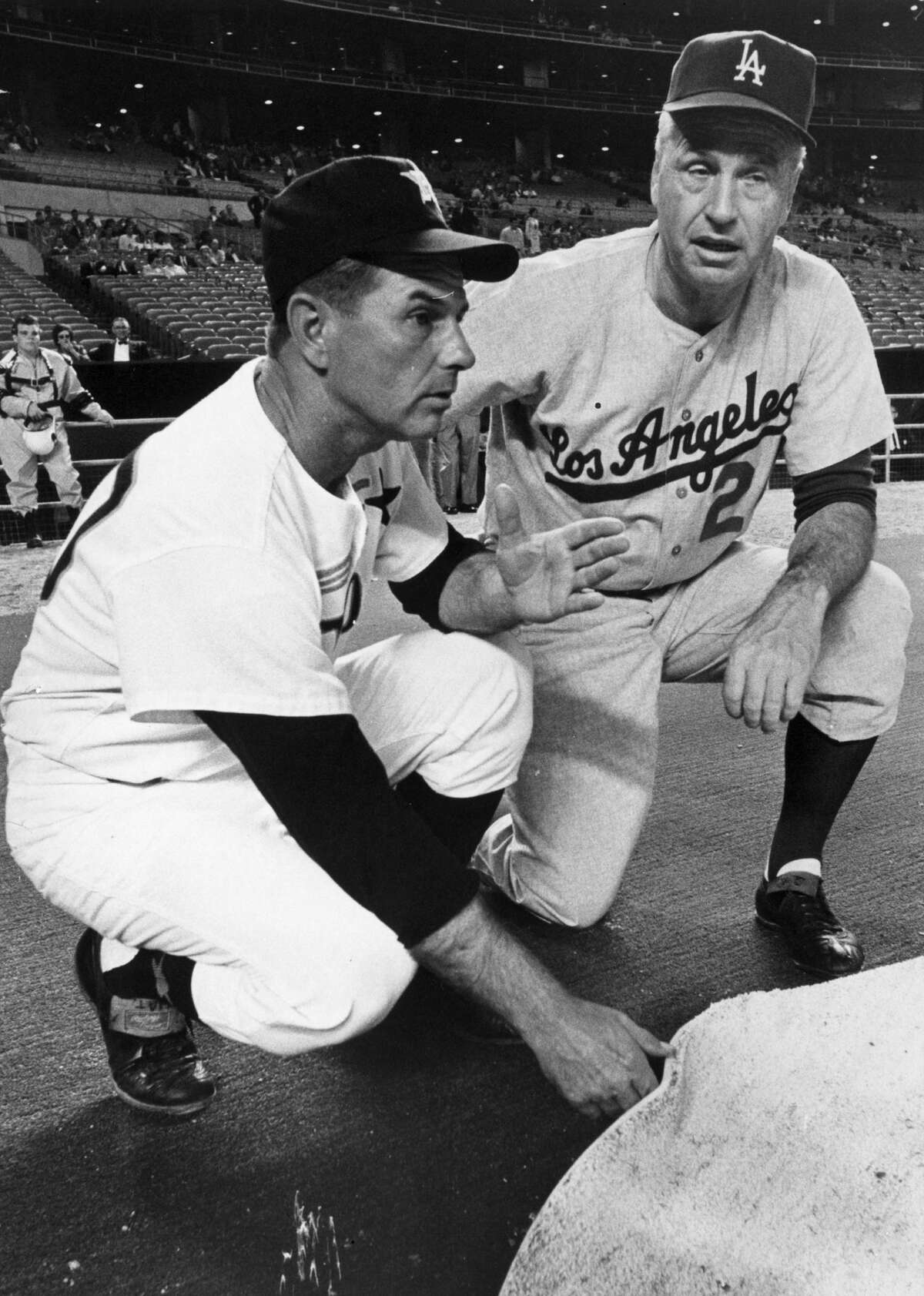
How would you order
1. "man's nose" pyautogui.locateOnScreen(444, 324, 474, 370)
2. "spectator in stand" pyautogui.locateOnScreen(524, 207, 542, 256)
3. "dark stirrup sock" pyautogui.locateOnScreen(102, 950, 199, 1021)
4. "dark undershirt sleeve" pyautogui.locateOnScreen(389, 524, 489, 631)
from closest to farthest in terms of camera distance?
"man's nose" pyautogui.locateOnScreen(444, 324, 474, 370), "dark stirrup sock" pyautogui.locateOnScreen(102, 950, 199, 1021), "dark undershirt sleeve" pyautogui.locateOnScreen(389, 524, 489, 631), "spectator in stand" pyautogui.locateOnScreen(524, 207, 542, 256)

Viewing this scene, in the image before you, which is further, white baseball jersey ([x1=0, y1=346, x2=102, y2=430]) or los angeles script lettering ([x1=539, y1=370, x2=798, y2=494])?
white baseball jersey ([x1=0, y1=346, x2=102, y2=430])

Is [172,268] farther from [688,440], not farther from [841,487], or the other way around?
[841,487]

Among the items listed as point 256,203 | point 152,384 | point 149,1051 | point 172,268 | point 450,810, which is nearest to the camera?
point 149,1051

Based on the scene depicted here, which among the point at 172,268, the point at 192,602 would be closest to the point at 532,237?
the point at 172,268

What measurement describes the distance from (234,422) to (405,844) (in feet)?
1.77

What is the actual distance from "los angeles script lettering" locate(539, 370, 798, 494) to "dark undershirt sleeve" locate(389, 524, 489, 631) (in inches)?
13.9

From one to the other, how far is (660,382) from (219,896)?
3.93ft

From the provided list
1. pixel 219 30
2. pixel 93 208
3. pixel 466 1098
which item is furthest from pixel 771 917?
pixel 219 30

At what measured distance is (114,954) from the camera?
4.89ft

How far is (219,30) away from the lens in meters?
26.1

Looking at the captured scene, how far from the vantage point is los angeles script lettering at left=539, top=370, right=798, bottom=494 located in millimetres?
1976

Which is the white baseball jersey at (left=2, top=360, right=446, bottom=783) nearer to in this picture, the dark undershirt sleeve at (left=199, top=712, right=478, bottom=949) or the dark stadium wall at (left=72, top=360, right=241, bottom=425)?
the dark undershirt sleeve at (left=199, top=712, right=478, bottom=949)

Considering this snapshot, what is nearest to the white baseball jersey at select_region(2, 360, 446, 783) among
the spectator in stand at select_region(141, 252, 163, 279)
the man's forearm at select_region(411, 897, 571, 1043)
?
the man's forearm at select_region(411, 897, 571, 1043)

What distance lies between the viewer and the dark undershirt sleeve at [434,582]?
1.74 metres
